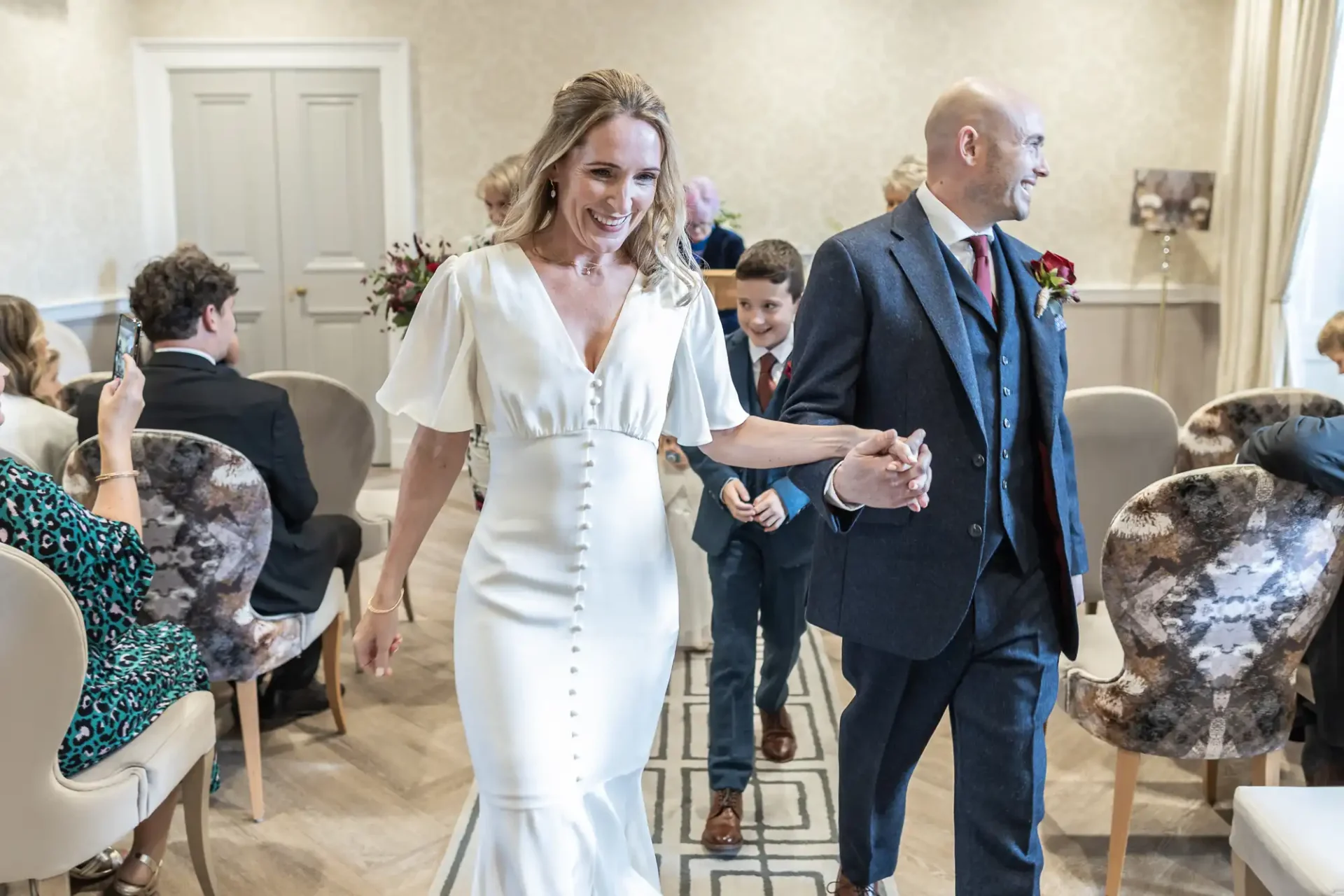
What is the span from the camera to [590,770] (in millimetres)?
1868

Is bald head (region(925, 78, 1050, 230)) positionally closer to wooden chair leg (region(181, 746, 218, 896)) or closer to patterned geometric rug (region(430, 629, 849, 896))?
patterned geometric rug (region(430, 629, 849, 896))

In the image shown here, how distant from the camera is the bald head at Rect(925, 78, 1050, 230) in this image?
81.4 inches

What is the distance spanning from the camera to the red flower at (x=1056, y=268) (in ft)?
7.09

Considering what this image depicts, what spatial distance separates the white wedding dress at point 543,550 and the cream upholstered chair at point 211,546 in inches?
48.9

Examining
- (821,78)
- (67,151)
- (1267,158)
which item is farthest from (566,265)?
(821,78)

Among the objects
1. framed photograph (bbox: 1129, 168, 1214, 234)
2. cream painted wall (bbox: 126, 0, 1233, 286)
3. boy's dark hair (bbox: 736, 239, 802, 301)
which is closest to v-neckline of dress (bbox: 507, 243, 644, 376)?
boy's dark hair (bbox: 736, 239, 802, 301)

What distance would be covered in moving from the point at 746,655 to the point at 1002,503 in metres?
1.01

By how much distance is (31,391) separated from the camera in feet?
11.0

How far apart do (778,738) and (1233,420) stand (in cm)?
157

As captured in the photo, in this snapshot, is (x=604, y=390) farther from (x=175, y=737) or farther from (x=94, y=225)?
(x=94, y=225)

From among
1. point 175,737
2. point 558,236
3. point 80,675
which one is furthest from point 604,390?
point 175,737

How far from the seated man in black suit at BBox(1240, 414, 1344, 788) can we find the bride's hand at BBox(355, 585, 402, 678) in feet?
5.57

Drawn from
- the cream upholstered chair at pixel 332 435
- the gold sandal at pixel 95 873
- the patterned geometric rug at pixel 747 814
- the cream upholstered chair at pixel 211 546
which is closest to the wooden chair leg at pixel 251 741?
the cream upholstered chair at pixel 211 546

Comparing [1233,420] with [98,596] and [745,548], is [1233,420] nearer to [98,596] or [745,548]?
[745,548]
